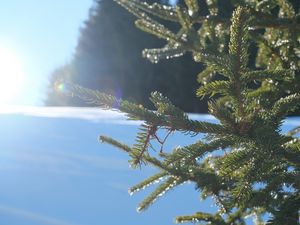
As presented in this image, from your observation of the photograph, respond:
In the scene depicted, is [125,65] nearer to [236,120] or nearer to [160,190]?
[160,190]

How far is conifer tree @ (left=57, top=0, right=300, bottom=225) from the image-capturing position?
1.01 m

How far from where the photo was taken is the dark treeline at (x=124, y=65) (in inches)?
623

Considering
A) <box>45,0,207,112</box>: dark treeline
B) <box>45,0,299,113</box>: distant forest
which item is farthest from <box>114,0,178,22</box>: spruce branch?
<box>45,0,207,112</box>: dark treeline

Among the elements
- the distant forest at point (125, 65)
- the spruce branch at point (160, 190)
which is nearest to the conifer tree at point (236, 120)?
the spruce branch at point (160, 190)

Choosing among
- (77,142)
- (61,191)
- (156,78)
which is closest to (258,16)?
(61,191)

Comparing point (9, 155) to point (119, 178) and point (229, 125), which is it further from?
point (229, 125)

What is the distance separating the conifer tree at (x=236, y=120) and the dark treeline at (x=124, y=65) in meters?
12.4

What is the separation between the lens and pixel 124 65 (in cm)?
1816

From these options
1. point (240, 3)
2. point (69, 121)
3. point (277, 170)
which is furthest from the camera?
point (69, 121)

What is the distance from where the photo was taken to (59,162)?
3818 millimetres

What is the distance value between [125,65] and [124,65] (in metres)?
0.05

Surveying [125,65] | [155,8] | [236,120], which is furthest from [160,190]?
[125,65]

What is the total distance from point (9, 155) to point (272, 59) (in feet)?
7.82

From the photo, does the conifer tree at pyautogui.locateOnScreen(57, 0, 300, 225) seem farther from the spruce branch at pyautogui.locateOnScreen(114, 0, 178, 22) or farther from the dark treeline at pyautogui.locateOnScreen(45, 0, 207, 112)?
the dark treeline at pyautogui.locateOnScreen(45, 0, 207, 112)
